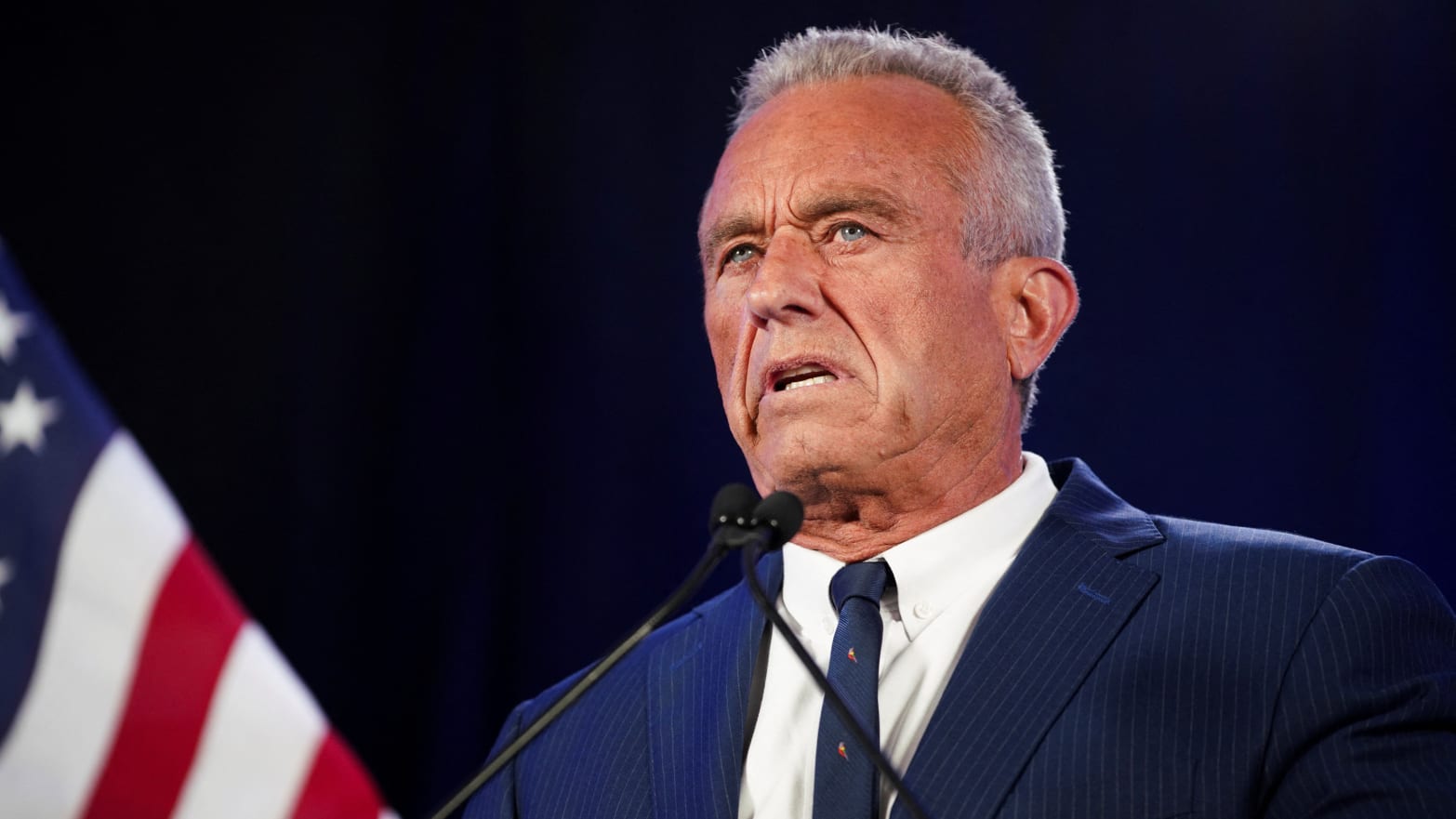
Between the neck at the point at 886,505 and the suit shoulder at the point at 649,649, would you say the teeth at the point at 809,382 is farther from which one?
the suit shoulder at the point at 649,649

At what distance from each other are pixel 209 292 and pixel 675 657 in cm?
120

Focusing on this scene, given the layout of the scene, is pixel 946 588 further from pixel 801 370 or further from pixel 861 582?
pixel 801 370

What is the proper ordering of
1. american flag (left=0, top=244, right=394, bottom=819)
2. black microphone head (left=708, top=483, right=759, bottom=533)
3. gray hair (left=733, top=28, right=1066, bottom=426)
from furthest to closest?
gray hair (left=733, top=28, right=1066, bottom=426) < black microphone head (left=708, top=483, right=759, bottom=533) < american flag (left=0, top=244, right=394, bottom=819)

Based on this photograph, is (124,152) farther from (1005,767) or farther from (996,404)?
(1005,767)

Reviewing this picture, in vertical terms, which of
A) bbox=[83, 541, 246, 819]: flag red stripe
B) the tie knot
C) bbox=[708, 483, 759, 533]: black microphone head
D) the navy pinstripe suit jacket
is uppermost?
bbox=[83, 541, 246, 819]: flag red stripe

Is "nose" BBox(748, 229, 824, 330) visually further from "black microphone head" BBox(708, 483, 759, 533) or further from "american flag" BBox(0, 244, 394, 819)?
"american flag" BBox(0, 244, 394, 819)

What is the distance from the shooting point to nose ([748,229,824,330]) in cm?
178

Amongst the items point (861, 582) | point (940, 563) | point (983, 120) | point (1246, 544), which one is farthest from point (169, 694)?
point (983, 120)

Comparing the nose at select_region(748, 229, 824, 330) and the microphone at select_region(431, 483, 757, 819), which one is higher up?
the nose at select_region(748, 229, 824, 330)

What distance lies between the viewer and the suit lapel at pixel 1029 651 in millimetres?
1496

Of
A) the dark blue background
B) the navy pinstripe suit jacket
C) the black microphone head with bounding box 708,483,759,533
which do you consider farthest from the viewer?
the dark blue background

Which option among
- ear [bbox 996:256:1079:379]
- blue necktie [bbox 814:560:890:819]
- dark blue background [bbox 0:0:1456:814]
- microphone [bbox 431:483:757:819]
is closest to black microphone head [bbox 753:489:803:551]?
microphone [bbox 431:483:757:819]

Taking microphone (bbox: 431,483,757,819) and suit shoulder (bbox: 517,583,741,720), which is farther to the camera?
suit shoulder (bbox: 517,583,741,720)

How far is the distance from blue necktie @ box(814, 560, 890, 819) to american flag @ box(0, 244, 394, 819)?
1.80 feet
